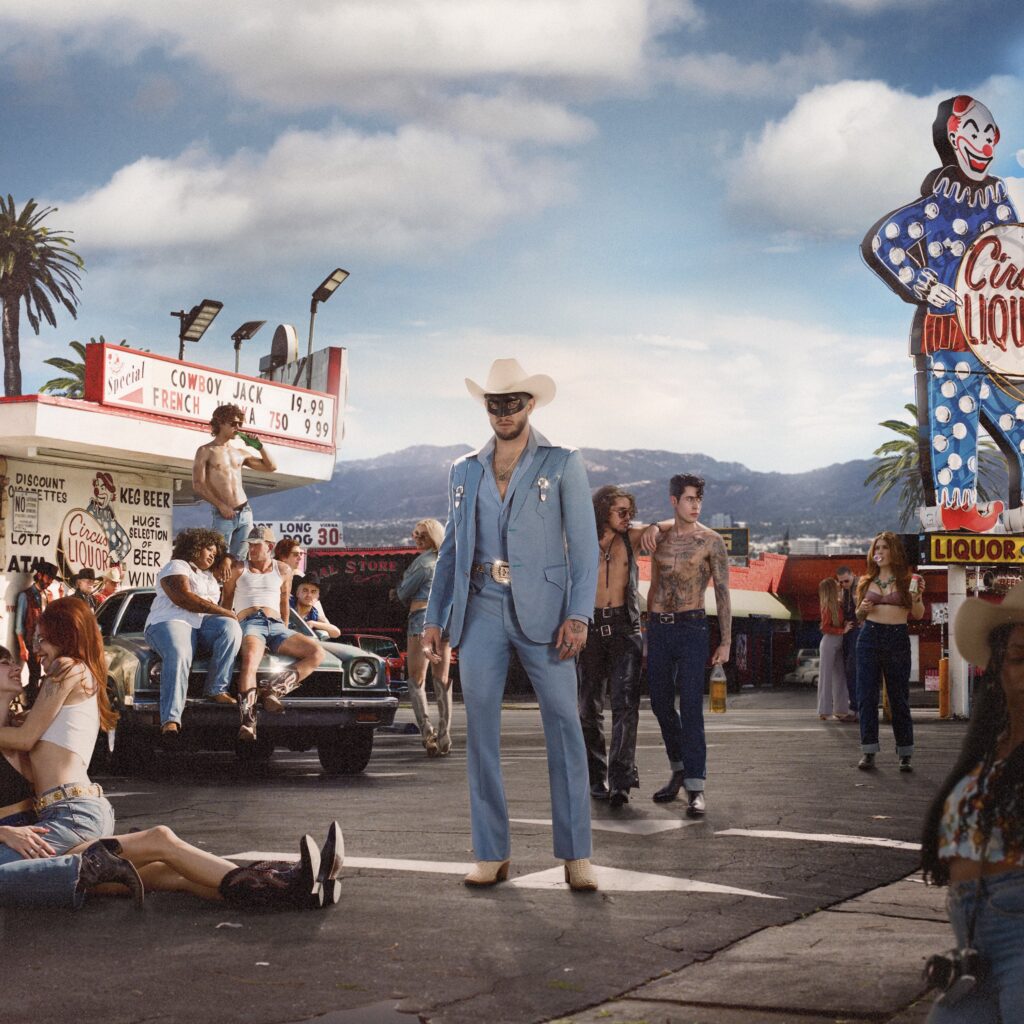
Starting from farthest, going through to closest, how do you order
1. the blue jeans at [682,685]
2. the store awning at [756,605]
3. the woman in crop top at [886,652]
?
the store awning at [756,605] < the woman in crop top at [886,652] < the blue jeans at [682,685]

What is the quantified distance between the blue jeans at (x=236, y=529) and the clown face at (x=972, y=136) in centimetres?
1575

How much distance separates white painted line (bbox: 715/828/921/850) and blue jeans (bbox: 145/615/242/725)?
4.24 m

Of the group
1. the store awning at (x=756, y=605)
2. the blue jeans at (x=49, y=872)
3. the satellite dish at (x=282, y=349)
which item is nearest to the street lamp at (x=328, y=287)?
the satellite dish at (x=282, y=349)

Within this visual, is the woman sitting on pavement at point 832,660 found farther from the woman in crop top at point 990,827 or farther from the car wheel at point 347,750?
the woman in crop top at point 990,827

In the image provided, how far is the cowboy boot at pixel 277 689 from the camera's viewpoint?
11234 millimetres

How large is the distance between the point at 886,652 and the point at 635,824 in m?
3.94

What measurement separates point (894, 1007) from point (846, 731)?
40.7ft

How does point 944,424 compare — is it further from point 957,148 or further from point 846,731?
point 846,731

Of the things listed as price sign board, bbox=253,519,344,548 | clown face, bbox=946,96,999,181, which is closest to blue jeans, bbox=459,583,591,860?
clown face, bbox=946,96,999,181

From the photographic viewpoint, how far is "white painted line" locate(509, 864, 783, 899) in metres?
6.32

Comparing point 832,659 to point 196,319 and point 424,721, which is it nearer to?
point 424,721

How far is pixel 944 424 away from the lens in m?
23.9

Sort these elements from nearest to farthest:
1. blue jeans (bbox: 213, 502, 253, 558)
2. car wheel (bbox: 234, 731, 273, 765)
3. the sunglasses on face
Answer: the sunglasses on face, car wheel (bbox: 234, 731, 273, 765), blue jeans (bbox: 213, 502, 253, 558)

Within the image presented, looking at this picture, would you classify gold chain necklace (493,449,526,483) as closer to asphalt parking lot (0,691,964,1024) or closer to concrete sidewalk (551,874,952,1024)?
asphalt parking lot (0,691,964,1024)
